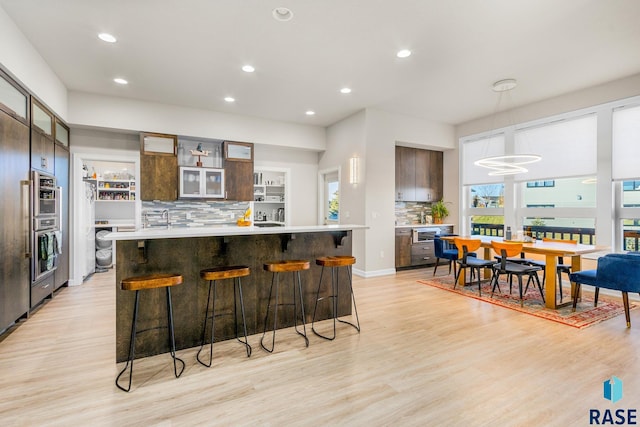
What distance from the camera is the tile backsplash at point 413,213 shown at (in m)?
7.11

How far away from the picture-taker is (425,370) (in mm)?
2477

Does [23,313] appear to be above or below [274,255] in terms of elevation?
below

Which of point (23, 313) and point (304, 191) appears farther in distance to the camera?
point (304, 191)

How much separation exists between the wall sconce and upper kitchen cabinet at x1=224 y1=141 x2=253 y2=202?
79.2 inches

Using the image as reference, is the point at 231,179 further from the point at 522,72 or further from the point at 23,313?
the point at 522,72

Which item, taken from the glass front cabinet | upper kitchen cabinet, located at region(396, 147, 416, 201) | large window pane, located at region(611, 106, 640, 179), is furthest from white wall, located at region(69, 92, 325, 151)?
large window pane, located at region(611, 106, 640, 179)

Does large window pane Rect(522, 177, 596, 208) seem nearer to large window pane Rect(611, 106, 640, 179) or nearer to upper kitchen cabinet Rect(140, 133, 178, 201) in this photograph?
large window pane Rect(611, 106, 640, 179)

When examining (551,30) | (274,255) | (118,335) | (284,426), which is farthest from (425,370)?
(551,30)

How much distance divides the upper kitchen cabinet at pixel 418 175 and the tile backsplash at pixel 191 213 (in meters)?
3.43

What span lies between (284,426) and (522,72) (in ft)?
16.7

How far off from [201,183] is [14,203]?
9.33 feet

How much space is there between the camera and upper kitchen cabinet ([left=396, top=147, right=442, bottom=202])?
22.3ft

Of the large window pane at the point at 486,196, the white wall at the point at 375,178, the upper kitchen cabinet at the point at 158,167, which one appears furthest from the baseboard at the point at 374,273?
the upper kitchen cabinet at the point at 158,167

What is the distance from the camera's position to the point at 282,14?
303 cm
